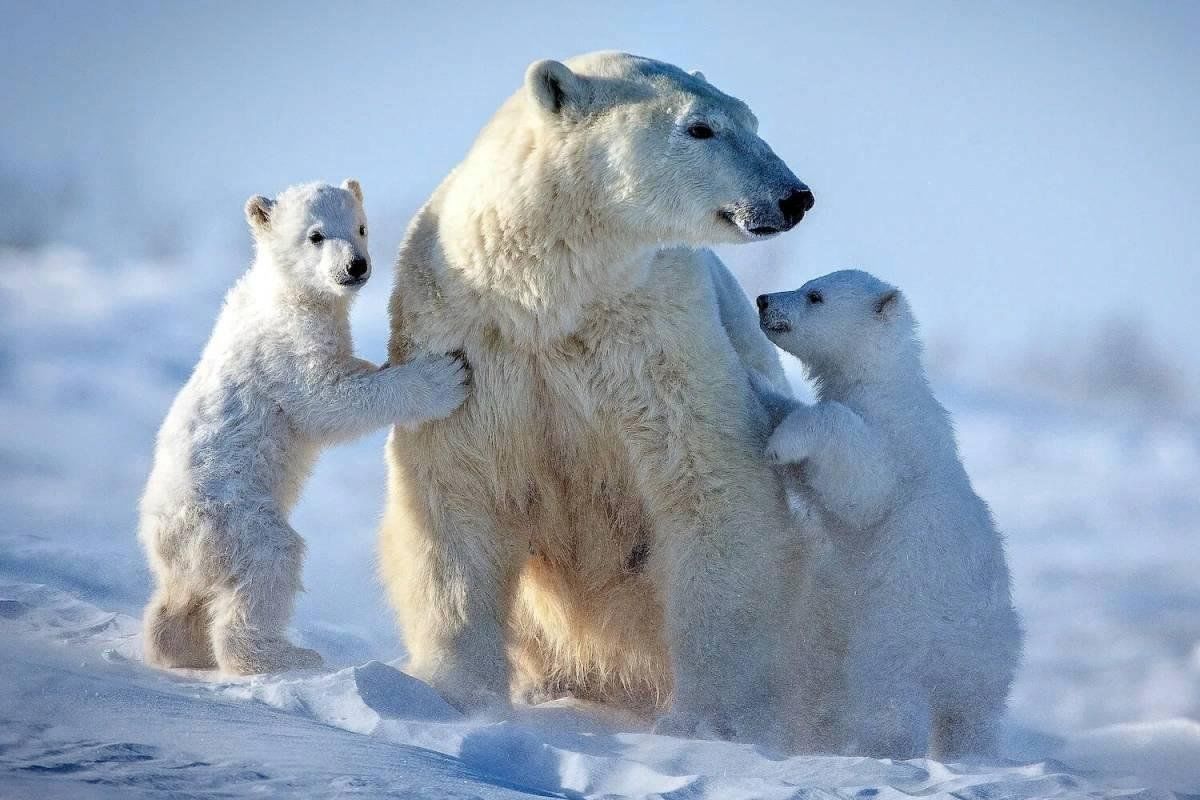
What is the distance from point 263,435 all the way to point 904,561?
2.62 metres

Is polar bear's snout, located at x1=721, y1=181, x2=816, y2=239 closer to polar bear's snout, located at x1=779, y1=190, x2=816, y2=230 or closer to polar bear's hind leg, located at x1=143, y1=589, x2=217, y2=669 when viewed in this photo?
polar bear's snout, located at x1=779, y1=190, x2=816, y2=230

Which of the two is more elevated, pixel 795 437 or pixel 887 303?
pixel 887 303

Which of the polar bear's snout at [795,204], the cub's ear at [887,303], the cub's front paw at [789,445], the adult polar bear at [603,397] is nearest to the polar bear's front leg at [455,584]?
the adult polar bear at [603,397]

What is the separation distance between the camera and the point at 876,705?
5.29m

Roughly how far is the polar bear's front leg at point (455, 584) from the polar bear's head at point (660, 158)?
4.43 ft

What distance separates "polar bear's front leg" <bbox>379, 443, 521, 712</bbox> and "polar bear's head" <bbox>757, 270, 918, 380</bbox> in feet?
5.02

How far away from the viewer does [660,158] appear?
5.43 meters

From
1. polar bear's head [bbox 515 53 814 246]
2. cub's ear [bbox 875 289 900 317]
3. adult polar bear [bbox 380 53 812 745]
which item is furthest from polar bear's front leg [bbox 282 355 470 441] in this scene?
cub's ear [bbox 875 289 900 317]

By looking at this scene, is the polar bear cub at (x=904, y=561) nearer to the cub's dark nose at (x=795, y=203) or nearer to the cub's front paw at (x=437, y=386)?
the cub's dark nose at (x=795, y=203)

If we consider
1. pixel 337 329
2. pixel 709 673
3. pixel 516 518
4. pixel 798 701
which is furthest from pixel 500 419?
pixel 798 701

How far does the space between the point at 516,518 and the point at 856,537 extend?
1.42m

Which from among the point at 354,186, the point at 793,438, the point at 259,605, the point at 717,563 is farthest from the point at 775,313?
the point at 259,605

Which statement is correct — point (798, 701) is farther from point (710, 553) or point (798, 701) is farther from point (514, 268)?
point (514, 268)

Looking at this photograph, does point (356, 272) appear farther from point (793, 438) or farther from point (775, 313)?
point (793, 438)
